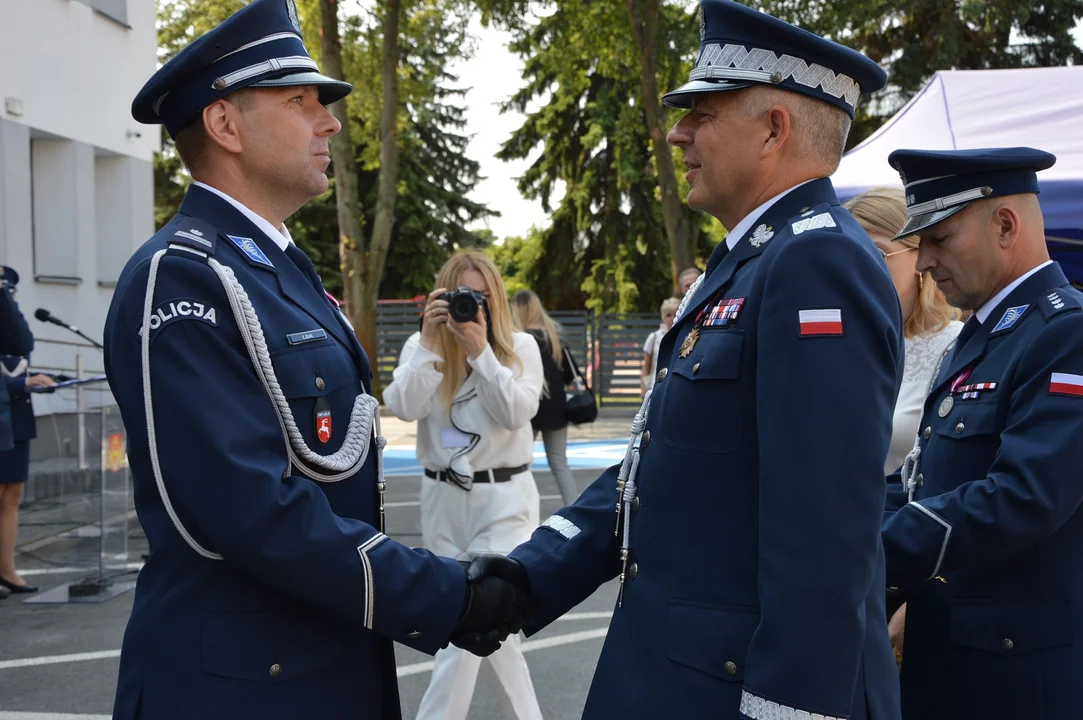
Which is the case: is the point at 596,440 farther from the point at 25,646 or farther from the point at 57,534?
the point at 25,646

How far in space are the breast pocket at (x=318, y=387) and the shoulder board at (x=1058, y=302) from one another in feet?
5.37

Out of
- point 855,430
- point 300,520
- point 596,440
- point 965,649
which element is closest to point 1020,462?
point 965,649

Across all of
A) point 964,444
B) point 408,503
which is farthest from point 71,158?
point 964,444

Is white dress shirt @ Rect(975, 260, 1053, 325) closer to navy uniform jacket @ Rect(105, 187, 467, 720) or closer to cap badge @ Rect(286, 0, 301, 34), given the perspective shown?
navy uniform jacket @ Rect(105, 187, 467, 720)

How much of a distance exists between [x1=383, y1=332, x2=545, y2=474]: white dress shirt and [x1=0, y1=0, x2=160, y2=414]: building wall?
698 cm

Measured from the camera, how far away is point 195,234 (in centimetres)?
229

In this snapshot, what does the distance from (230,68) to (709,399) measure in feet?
4.00

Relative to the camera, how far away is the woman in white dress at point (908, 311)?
3.55 meters

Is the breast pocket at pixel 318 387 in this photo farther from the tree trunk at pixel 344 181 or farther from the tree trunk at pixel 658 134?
the tree trunk at pixel 344 181

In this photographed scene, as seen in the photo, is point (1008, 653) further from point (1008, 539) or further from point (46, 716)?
point (46, 716)

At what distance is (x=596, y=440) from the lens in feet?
55.8

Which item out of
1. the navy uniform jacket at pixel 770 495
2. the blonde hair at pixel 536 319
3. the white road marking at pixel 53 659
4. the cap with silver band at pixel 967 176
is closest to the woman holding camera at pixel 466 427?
the cap with silver band at pixel 967 176

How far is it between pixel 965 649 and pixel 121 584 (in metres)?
6.43

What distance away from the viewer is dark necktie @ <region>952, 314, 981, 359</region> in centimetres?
288
